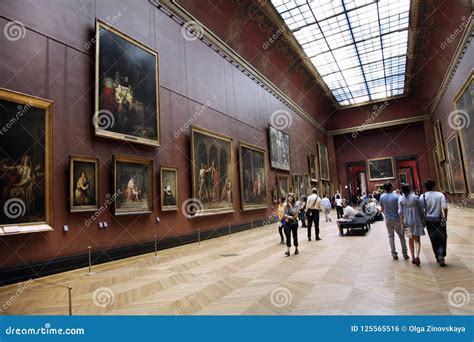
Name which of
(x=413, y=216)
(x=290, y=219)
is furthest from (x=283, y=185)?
(x=413, y=216)

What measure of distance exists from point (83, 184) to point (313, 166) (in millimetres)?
22463

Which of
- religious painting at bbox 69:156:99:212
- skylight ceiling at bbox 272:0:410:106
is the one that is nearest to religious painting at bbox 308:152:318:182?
skylight ceiling at bbox 272:0:410:106

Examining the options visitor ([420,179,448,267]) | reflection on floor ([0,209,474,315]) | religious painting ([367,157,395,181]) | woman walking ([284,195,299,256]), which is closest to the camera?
reflection on floor ([0,209,474,315])

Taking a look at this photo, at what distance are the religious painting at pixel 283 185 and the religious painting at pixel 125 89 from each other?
1072 centimetres

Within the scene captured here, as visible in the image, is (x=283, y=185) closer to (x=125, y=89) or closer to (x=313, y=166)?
(x=313, y=166)

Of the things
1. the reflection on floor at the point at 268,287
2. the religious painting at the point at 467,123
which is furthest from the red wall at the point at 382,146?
the reflection on floor at the point at 268,287

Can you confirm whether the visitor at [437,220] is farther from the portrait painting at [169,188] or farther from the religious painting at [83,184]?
the religious painting at [83,184]

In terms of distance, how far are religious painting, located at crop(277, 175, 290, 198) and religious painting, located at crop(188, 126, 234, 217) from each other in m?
5.79

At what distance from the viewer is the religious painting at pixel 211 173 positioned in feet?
37.0

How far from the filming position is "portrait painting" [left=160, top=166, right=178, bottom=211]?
9672 mm

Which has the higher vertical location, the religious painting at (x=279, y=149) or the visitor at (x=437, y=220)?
the religious painting at (x=279, y=149)

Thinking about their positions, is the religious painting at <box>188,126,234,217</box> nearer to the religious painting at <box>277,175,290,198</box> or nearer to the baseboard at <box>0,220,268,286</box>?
the baseboard at <box>0,220,268,286</box>
